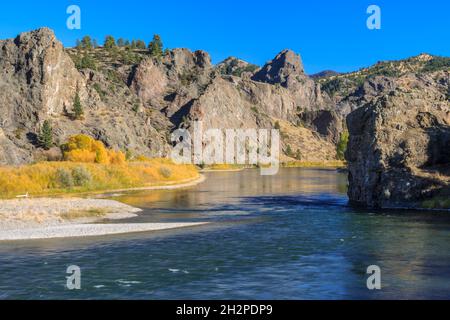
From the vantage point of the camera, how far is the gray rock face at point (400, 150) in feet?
190

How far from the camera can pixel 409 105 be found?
212 feet

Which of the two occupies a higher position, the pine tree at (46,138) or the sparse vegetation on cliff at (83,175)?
the pine tree at (46,138)

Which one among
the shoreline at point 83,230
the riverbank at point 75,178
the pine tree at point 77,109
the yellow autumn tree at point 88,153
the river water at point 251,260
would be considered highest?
the pine tree at point 77,109

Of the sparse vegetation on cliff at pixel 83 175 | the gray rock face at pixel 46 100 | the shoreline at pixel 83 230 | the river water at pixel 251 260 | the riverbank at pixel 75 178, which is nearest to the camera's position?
the river water at pixel 251 260

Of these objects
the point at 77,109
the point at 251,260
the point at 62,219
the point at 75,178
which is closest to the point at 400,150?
the point at 251,260

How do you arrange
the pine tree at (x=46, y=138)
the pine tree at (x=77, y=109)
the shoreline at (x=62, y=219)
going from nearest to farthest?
the shoreline at (x=62, y=219), the pine tree at (x=46, y=138), the pine tree at (x=77, y=109)

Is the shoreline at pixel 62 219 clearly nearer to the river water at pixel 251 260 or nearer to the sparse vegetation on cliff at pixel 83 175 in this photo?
the river water at pixel 251 260

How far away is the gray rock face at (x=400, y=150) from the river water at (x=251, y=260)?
6661 mm

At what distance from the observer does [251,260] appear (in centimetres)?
3153

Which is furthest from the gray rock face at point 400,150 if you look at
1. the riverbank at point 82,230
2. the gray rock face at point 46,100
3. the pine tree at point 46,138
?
the gray rock face at point 46,100

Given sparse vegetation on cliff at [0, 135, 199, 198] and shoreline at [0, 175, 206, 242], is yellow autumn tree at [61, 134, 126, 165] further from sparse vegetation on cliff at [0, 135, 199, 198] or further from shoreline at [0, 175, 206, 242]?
shoreline at [0, 175, 206, 242]

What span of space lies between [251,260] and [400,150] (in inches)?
1383

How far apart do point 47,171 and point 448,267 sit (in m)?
64.1
